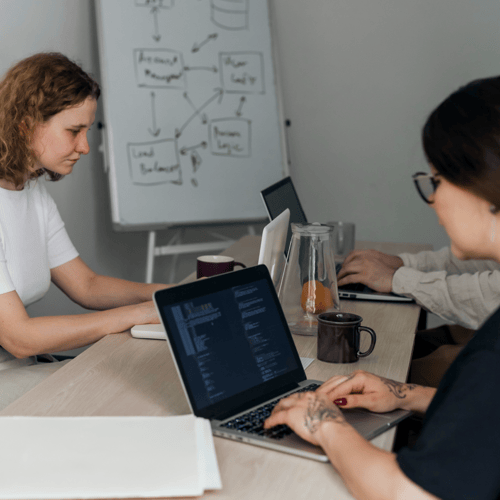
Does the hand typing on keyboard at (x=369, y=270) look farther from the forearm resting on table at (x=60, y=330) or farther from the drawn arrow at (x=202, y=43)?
the drawn arrow at (x=202, y=43)

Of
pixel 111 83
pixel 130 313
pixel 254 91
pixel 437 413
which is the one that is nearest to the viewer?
pixel 437 413

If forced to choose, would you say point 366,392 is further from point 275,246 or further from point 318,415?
point 275,246

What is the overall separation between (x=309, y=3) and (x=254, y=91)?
2.11 ft

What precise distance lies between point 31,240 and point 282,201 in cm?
68

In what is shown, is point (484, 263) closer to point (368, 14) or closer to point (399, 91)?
point (399, 91)

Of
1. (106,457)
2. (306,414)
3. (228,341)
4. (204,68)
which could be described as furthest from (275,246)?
(204,68)

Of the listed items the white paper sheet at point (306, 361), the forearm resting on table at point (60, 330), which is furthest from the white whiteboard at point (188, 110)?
the white paper sheet at point (306, 361)

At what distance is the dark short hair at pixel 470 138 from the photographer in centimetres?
62

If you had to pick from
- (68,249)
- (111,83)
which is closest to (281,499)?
(68,249)

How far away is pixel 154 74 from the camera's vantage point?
8.21 ft

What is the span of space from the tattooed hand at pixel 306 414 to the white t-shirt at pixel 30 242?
849 mm

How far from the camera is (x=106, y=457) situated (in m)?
0.67

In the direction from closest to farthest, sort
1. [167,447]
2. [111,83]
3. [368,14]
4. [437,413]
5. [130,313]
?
1. [437,413]
2. [167,447]
3. [130,313]
4. [111,83]
5. [368,14]

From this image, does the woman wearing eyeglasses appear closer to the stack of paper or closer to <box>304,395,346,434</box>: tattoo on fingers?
<box>304,395,346,434</box>: tattoo on fingers
